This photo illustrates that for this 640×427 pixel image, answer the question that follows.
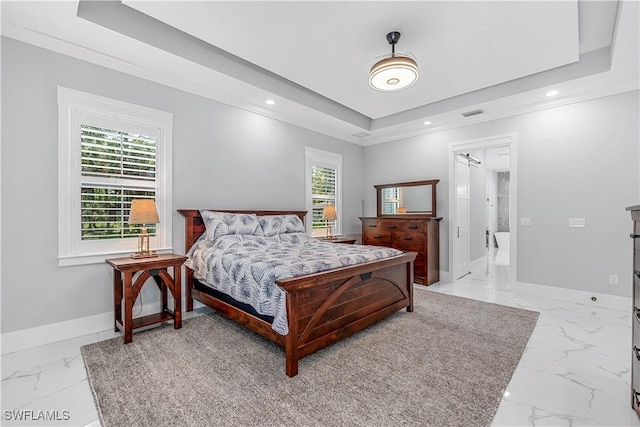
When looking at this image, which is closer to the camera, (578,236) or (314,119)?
(578,236)

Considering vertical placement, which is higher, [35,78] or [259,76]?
[259,76]

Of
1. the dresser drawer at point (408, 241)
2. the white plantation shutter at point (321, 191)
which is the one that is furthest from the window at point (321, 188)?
the dresser drawer at point (408, 241)

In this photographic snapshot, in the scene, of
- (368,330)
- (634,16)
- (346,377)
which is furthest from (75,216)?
(634,16)

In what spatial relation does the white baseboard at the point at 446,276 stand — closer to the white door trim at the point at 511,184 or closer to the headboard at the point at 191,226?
the white door trim at the point at 511,184

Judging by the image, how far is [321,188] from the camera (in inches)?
209

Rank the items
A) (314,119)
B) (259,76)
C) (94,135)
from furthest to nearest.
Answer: (314,119) → (259,76) → (94,135)

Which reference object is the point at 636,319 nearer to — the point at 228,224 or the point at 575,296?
the point at 575,296

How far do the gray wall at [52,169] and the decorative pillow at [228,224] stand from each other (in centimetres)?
29

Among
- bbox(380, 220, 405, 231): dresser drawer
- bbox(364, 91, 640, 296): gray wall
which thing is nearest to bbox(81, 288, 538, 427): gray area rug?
bbox(364, 91, 640, 296): gray wall

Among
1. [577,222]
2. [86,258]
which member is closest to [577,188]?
[577,222]

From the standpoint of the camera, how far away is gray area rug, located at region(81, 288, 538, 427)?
167 centimetres

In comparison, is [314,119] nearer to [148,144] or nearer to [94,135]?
[148,144]

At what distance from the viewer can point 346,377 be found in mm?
2043

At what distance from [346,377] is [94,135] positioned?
10.4ft
